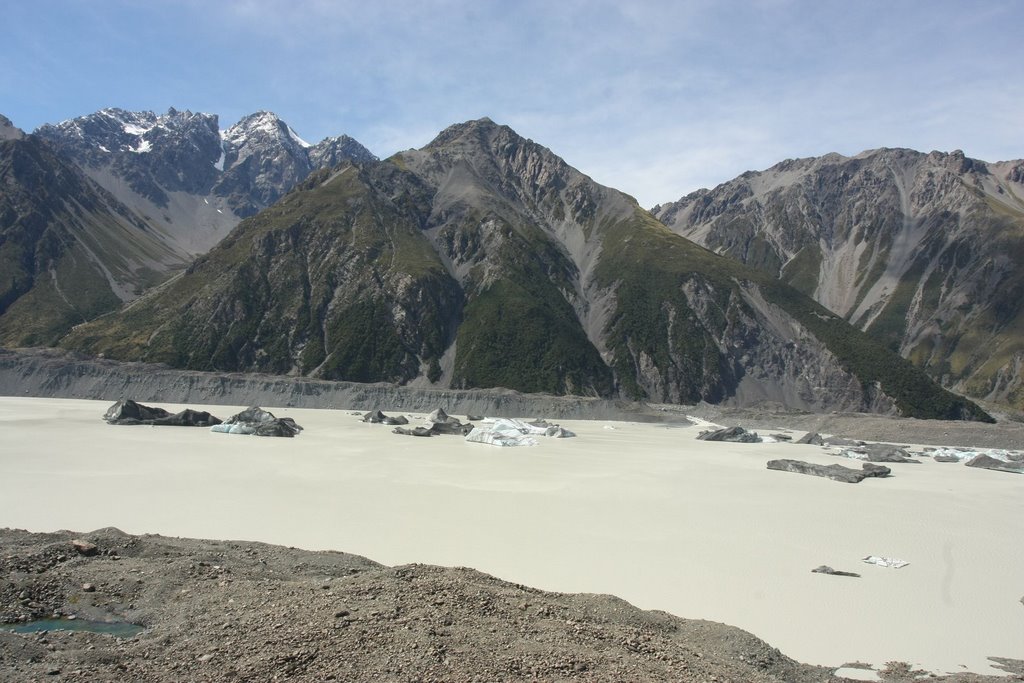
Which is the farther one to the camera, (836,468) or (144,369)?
(144,369)

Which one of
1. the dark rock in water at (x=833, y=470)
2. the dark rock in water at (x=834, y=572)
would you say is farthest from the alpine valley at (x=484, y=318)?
the dark rock in water at (x=834, y=572)

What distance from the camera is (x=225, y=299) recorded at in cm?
10694

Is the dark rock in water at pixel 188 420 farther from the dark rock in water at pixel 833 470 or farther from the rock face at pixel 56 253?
the rock face at pixel 56 253

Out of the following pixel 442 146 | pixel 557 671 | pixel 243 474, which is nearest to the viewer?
pixel 557 671

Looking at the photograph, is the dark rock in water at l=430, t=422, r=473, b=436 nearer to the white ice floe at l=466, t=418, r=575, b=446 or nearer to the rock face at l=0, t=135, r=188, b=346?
the white ice floe at l=466, t=418, r=575, b=446

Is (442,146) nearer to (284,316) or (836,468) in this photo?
(284,316)

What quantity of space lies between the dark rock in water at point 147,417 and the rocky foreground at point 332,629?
3879 centimetres

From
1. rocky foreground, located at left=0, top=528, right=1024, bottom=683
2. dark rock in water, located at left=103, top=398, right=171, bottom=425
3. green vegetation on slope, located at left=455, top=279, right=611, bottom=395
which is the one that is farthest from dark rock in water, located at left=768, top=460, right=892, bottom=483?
green vegetation on slope, located at left=455, top=279, right=611, bottom=395

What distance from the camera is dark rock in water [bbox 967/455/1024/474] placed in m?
44.3

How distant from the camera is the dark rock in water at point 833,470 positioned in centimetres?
3575

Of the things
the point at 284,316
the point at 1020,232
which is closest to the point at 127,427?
the point at 284,316

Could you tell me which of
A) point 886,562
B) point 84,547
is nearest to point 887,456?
point 886,562

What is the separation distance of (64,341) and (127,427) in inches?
2915

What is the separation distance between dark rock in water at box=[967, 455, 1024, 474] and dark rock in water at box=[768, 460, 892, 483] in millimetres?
12813
